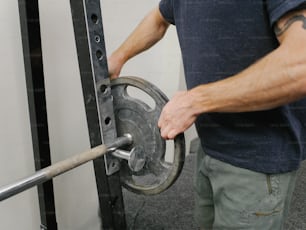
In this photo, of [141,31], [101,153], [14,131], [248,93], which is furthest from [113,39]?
[248,93]

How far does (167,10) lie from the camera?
90 cm

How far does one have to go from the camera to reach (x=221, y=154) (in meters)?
0.76

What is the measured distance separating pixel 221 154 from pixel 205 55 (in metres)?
0.23

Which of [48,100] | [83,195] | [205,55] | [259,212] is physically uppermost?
[205,55]

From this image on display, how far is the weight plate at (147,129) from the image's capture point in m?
0.73

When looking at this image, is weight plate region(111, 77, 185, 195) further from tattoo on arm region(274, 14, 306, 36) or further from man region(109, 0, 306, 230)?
tattoo on arm region(274, 14, 306, 36)

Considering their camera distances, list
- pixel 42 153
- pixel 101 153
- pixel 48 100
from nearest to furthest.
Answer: pixel 101 153, pixel 42 153, pixel 48 100

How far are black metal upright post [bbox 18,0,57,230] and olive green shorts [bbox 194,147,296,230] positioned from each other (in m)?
0.41

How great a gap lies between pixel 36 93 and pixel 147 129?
281 millimetres

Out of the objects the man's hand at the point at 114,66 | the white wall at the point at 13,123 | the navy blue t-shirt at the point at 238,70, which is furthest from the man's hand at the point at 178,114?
the white wall at the point at 13,123

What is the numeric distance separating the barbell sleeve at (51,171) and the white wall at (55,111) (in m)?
0.30

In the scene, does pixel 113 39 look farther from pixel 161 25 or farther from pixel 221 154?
pixel 221 154

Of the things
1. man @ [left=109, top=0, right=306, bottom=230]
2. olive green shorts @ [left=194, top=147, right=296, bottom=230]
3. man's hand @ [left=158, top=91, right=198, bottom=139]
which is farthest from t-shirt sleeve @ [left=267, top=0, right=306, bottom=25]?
olive green shorts @ [left=194, top=147, right=296, bottom=230]

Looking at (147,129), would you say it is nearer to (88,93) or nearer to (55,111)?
(88,93)
